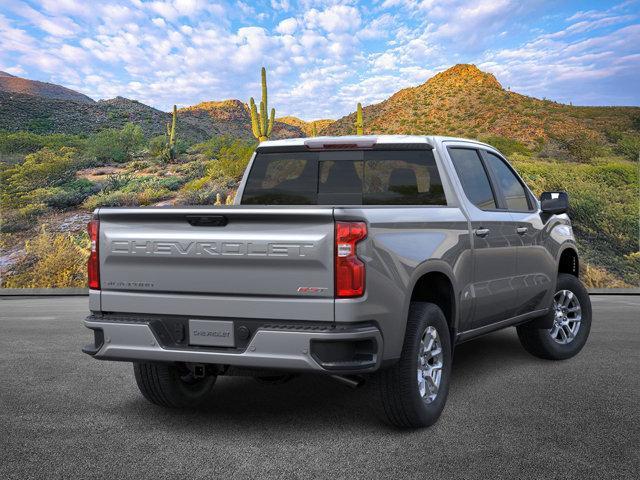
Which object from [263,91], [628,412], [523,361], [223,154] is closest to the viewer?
[628,412]

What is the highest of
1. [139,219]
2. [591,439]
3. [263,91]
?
[263,91]

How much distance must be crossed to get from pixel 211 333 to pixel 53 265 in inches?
765

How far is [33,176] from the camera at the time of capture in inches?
1293

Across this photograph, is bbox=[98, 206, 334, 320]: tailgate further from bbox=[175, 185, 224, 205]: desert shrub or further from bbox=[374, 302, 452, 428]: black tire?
bbox=[175, 185, 224, 205]: desert shrub

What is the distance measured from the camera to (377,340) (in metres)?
4.80

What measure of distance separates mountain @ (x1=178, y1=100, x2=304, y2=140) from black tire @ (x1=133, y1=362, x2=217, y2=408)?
189 feet

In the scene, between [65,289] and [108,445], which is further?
[65,289]

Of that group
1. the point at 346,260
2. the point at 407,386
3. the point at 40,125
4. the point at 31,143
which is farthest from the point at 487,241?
the point at 40,125

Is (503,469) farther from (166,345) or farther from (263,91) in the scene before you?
(263,91)

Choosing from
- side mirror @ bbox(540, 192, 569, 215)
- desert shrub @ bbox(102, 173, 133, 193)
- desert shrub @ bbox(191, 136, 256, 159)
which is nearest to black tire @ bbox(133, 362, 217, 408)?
side mirror @ bbox(540, 192, 569, 215)

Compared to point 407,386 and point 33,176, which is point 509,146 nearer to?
point 33,176

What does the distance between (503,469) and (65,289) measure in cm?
1704

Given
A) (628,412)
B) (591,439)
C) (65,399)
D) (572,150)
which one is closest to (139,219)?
(65,399)

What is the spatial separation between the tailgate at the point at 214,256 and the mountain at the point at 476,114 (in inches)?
1729
